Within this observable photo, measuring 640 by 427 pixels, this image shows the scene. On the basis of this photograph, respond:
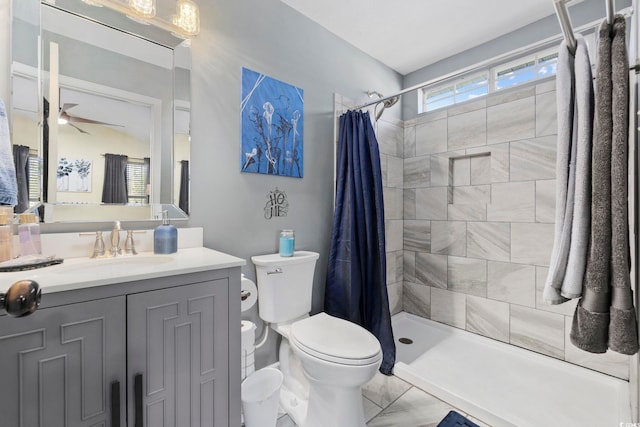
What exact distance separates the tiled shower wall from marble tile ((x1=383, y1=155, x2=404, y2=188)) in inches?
0.7

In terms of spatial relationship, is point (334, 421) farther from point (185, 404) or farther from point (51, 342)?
A: point (51, 342)

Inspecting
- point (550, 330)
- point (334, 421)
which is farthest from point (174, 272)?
point (550, 330)

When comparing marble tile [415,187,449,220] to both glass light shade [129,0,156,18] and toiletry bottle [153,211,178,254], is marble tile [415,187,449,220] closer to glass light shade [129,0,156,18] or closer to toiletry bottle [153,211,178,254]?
toiletry bottle [153,211,178,254]

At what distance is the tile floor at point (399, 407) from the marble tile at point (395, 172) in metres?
1.60

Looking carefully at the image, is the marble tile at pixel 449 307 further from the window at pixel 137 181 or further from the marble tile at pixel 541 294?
the window at pixel 137 181

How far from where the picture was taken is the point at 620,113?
74 centimetres

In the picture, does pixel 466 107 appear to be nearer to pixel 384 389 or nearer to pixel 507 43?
pixel 507 43

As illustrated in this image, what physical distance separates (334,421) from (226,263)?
2.96 ft

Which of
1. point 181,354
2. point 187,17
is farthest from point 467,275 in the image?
point 187,17

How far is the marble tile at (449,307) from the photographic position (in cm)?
237

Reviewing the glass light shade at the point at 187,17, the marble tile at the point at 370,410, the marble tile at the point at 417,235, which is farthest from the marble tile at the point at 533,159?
the glass light shade at the point at 187,17

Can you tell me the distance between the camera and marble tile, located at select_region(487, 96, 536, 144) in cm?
203

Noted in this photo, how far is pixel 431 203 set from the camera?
2.54 meters

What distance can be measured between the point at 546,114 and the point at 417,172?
3.29ft
